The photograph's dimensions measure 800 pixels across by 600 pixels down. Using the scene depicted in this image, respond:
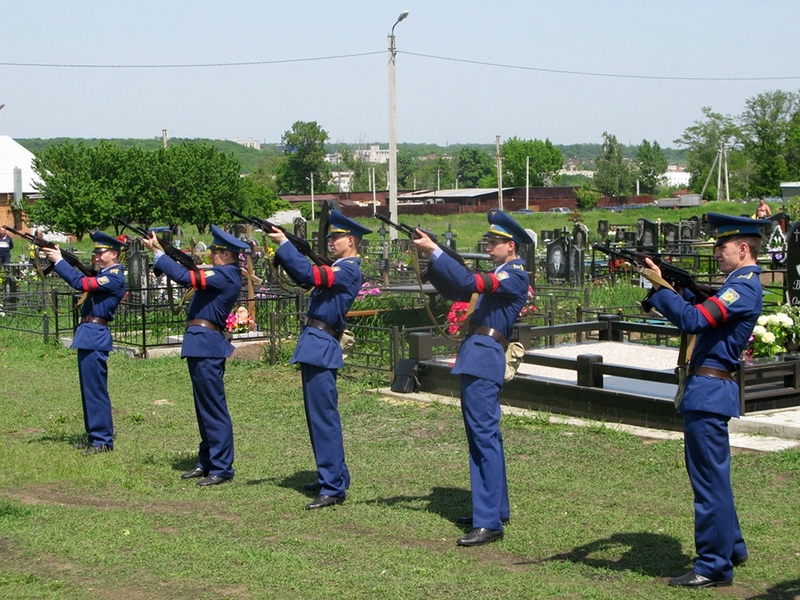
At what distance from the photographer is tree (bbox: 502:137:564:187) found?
435 feet

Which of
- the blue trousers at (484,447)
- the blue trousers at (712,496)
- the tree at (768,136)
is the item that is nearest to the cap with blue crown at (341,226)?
the blue trousers at (484,447)

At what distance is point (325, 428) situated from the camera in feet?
24.5

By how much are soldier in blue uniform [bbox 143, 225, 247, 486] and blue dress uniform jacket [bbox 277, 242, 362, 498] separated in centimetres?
102

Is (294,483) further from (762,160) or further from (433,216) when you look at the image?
(762,160)

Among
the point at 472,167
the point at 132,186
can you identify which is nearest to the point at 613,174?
the point at 472,167

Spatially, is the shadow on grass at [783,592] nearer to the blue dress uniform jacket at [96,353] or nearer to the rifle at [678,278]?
the rifle at [678,278]

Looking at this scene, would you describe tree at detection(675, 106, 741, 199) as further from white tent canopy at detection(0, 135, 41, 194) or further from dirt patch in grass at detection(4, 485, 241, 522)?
dirt patch in grass at detection(4, 485, 241, 522)

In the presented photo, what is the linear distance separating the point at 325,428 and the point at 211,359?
133 cm

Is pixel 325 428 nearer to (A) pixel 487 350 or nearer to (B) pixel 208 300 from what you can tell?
(A) pixel 487 350

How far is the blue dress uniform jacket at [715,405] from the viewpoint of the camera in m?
5.49

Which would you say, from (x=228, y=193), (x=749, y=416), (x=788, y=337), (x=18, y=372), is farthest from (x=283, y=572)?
(x=228, y=193)

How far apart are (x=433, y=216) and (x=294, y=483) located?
7270 cm

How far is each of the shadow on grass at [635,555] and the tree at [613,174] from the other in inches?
4128

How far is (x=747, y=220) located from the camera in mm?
5695
